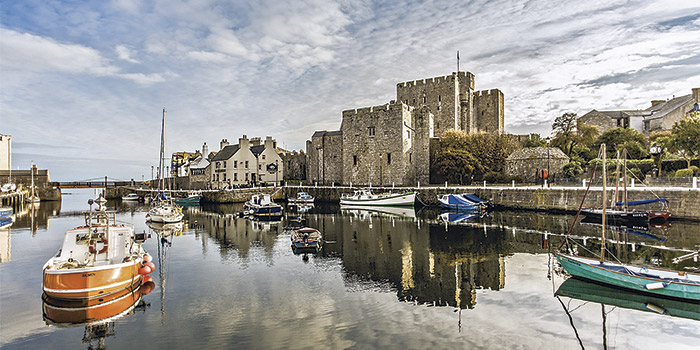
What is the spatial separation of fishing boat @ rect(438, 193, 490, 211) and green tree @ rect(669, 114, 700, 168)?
1470 cm

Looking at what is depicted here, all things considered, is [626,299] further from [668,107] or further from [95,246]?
[668,107]

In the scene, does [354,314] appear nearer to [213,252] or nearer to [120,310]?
[120,310]

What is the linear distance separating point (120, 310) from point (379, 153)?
34515 mm

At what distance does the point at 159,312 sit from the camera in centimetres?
880

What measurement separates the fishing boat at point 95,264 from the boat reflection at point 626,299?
Result: 11.2m

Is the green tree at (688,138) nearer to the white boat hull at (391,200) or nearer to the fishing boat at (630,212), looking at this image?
the fishing boat at (630,212)

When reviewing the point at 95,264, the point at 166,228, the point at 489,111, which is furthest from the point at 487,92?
the point at 95,264

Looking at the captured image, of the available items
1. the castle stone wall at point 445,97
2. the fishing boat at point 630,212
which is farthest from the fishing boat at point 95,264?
the castle stone wall at point 445,97

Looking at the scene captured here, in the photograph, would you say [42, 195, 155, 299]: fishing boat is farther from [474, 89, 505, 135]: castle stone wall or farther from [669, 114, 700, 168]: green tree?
[474, 89, 505, 135]: castle stone wall

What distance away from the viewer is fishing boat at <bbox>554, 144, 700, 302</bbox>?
8742 mm

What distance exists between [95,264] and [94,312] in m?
1.81

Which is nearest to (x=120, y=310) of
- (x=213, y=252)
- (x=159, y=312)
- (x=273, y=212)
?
(x=159, y=312)

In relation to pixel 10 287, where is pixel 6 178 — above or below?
above

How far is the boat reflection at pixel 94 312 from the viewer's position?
24.8 feet
